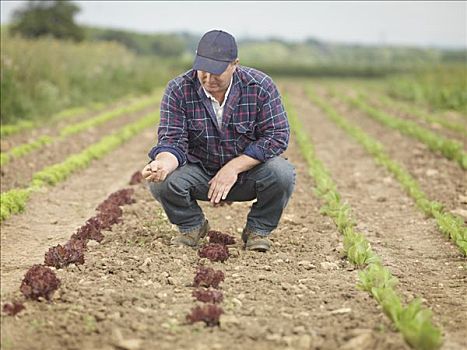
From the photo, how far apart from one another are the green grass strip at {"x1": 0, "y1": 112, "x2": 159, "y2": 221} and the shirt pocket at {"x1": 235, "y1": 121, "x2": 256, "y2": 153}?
2441 mm

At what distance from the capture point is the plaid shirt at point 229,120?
540cm

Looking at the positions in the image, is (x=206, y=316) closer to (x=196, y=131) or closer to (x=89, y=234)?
(x=196, y=131)

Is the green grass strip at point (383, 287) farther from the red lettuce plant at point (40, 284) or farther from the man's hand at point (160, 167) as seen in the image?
the red lettuce plant at point (40, 284)

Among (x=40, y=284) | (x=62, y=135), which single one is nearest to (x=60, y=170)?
(x=62, y=135)

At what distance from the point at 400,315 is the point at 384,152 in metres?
7.46

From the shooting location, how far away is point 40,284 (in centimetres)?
433

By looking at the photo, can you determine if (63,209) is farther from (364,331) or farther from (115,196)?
(364,331)

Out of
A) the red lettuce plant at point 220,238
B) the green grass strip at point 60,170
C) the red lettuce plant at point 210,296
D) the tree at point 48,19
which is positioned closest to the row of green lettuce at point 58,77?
the green grass strip at point 60,170

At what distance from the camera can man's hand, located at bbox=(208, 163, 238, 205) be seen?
208 inches

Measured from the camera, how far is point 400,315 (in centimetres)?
398

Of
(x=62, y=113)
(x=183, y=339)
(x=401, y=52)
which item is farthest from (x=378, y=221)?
(x=401, y=52)

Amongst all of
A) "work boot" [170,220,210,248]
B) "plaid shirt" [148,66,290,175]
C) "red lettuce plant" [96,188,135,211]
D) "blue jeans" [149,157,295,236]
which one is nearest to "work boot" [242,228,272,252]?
"blue jeans" [149,157,295,236]

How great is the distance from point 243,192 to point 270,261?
541 mm

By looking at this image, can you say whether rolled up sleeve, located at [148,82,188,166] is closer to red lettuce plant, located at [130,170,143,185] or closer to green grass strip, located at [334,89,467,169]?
red lettuce plant, located at [130,170,143,185]
